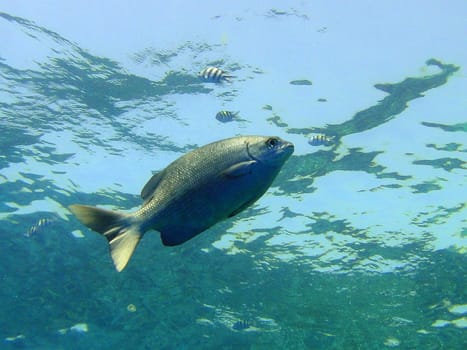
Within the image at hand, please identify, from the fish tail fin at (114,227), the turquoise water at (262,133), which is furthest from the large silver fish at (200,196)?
the turquoise water at (262,133)

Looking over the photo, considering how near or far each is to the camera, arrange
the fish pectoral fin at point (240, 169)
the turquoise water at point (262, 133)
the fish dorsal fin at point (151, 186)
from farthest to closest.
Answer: the turquoise water at point (262, 133) < the fish dorsal fin at point (151, 186) < the fish pectoral fin at point (240, 169)

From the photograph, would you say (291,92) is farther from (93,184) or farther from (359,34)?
(93,184)

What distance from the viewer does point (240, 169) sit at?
194cm

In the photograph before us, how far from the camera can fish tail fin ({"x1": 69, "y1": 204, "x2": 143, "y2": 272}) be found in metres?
1.97

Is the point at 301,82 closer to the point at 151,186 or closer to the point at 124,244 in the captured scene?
the point at 151,186

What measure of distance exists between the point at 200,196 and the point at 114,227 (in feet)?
1.45

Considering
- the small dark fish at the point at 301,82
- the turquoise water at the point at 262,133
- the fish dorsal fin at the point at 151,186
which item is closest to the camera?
A: the fish dorsal fin at the point at 151,186

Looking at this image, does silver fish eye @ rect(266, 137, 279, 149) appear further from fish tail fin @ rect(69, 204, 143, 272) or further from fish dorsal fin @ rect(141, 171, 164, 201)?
fish tail fin @ rect(69, 204, 143, 272)

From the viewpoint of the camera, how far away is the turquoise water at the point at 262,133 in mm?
10539

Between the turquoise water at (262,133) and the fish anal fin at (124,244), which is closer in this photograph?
the fish anal fin at (124,244)

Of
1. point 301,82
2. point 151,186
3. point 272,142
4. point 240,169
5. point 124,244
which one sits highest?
point 272,142

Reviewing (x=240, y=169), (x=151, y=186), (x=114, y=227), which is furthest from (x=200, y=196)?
(x=114, y=227)

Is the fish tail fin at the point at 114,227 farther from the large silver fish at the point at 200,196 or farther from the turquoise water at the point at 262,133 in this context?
the turquoise water at the point at 262,133

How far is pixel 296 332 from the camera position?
82.1ft
